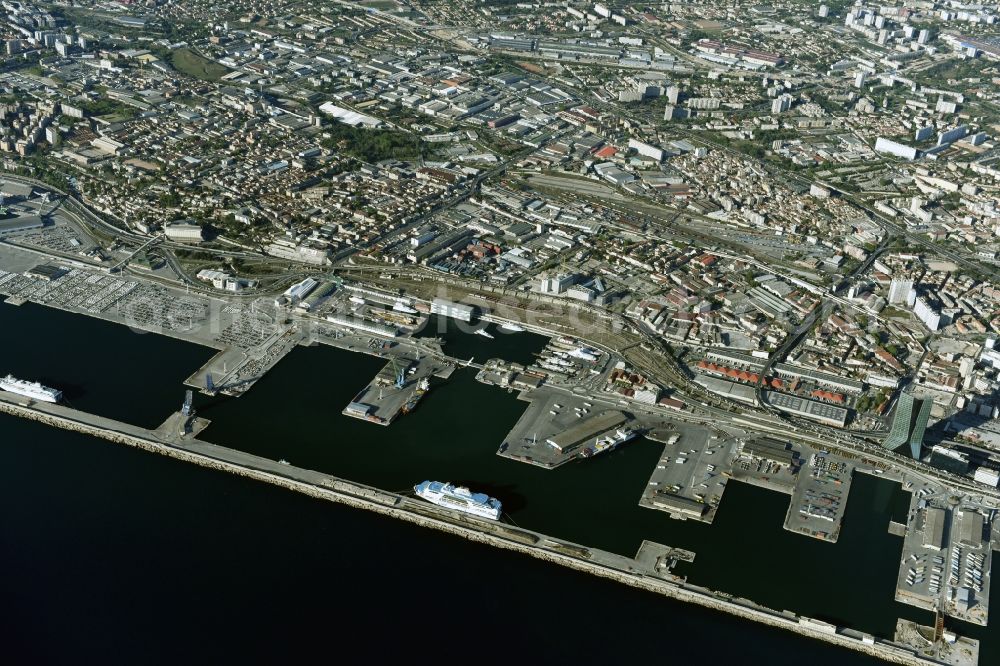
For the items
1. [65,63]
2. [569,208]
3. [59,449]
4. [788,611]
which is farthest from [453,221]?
[65,63]

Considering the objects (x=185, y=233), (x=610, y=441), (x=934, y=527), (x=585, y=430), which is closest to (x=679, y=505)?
(x=610, y=441)

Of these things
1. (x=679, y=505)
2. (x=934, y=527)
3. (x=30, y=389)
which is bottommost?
(x=30, y=389)

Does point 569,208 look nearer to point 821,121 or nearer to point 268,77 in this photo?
point 821,121

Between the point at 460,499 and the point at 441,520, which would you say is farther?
the point at 460,499

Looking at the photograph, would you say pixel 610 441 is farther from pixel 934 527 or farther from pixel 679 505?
pixel 934 527

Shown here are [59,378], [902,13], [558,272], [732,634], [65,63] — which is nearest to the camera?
[732,634]

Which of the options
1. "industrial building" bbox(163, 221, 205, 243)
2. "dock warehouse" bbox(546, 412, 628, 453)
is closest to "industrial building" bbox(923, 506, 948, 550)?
"dock warehouse" bbox(546, 412, 628, 453)

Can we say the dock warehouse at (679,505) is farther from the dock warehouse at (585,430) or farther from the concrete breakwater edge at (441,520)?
the dock warehouse at (585,430)

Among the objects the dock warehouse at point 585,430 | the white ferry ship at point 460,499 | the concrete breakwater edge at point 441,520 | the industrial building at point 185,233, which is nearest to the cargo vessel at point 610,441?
the dock warehouse at point 585,430
